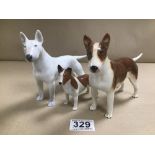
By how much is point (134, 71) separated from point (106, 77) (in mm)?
214

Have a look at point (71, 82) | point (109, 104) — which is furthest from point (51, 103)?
point (109, 104)

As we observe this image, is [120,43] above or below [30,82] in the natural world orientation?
above

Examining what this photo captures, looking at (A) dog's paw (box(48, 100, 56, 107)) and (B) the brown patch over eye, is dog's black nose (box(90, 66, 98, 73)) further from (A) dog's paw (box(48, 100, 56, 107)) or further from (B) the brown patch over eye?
(A) dog's paw (box(48, 100, 56, 107))

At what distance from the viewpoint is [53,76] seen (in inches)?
46.6

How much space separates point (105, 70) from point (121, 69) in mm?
115

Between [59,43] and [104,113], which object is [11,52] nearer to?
[59,43]

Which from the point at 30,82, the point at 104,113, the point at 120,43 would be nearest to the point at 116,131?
the point at 104,113

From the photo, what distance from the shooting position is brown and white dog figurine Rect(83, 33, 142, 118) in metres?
0.99

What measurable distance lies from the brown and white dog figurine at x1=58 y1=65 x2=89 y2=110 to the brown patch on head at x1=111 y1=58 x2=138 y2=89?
0.16 meters

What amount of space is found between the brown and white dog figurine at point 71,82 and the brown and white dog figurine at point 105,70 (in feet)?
0.23

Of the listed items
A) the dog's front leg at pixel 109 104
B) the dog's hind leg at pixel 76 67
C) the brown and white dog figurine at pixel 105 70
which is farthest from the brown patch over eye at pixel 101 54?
the dog's hind leg at pixel 76 67

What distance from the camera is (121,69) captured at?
1.14 metres

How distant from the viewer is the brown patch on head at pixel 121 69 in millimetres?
1102

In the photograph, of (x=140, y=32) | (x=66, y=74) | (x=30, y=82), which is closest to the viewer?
(x=66, y=74)
